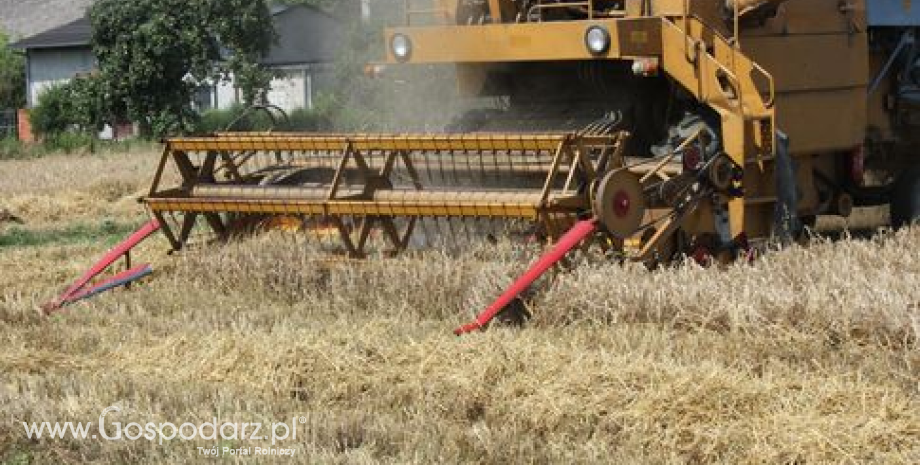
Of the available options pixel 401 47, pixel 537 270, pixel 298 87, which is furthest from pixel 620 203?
pixel 298 87

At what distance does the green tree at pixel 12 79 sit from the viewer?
1781 inches

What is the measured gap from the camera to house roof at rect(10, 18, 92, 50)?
137 feet

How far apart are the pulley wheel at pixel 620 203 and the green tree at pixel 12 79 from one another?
1597 inches

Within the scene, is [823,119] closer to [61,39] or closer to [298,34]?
[298,34]

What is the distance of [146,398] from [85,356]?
1162 millimetres

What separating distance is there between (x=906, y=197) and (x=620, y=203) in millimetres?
3060

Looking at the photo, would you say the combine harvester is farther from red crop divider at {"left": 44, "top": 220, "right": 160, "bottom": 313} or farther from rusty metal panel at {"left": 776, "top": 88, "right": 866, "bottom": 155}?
red crop divider at {"left": 44, "top": 220, "right": 160, "bottom": 313}

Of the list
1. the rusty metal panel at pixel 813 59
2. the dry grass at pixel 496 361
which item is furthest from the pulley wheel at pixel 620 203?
the rusty metal panel at pixel 813 59

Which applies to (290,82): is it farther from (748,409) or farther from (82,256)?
(748,409)

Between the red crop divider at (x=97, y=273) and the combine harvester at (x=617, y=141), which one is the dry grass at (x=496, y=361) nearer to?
the red crop divider at (x=97, y=273)

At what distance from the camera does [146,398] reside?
554 cm

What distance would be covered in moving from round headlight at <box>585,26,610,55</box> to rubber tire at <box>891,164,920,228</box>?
2596mm

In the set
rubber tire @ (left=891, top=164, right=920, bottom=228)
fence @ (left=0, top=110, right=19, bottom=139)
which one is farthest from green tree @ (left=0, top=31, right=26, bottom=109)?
rubber tire @ (left=891, top=164, right=920, bottom=228)

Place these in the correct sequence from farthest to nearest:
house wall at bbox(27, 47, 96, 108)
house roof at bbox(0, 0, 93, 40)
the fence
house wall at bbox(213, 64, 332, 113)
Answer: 1. house roof at bbox(0, 0, 93, 40)
2. house wall at bbox(27, 47, 96, 108)
3. the fence
4. house wall at bbox(213, 64, 332, 113)
